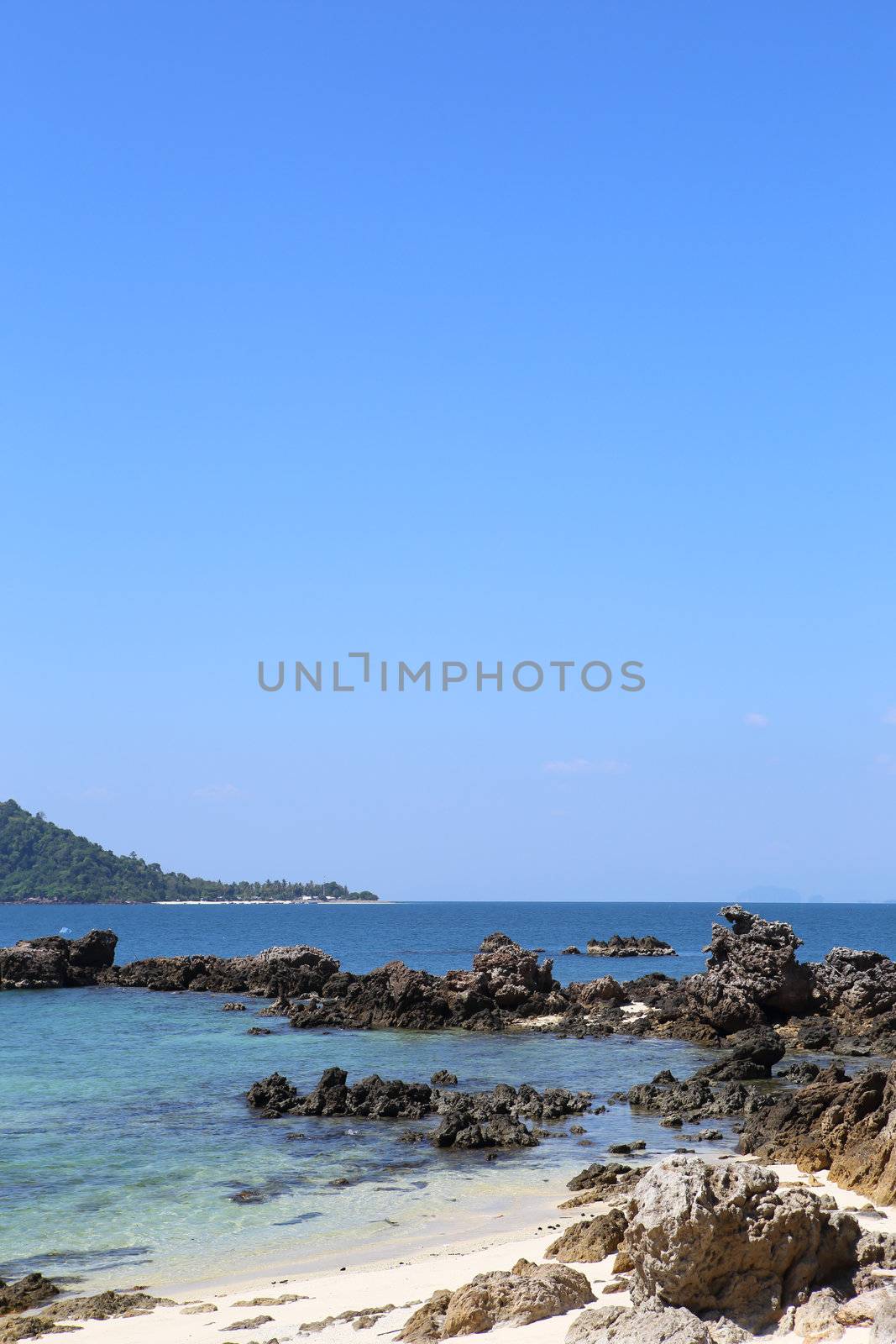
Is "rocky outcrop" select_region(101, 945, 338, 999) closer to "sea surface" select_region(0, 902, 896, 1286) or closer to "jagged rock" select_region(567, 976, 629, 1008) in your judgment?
"sea surface" select_region(0, 902, 896, 1286)

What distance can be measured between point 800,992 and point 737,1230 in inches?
1311

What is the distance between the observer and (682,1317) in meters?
10.4

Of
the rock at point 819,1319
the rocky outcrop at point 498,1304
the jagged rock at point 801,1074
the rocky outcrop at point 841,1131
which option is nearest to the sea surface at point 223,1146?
the rocky outcrop at point 841,1131

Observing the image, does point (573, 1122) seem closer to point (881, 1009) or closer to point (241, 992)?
point (881, 1009)

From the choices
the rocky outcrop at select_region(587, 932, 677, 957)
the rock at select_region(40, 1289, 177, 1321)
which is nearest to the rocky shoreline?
the rock at select_region(40, 1289, 177, 1321)

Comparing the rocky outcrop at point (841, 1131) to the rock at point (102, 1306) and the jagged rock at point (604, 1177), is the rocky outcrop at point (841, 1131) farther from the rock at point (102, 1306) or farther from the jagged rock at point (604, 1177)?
the rock at point (102, 1306)

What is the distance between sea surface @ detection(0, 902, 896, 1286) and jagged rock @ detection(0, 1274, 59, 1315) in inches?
25.1

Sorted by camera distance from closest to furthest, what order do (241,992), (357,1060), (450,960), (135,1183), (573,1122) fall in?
(135,1183) → (573,1122) → (357,1060) → (241,992) → (450,960)

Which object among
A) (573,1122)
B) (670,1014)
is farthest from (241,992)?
(573,1122)

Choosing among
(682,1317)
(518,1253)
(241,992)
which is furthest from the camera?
(241,992)

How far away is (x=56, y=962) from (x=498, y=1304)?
61327 mm

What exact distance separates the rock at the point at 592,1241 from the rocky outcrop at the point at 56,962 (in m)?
57.6

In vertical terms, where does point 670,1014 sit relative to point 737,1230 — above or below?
below

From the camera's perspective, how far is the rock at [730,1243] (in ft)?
35.2
